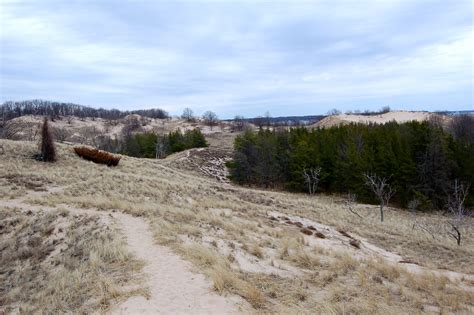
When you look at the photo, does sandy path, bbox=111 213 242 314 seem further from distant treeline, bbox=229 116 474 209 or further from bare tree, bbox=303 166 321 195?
bare tree, bbox=303 166 321 195

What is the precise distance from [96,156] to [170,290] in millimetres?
23197

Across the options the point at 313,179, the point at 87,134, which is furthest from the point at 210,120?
the point at 313,179

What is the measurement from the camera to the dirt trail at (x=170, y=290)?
640 centimetres

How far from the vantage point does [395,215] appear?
31188 millimetres

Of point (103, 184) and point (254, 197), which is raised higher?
point (103, 184)

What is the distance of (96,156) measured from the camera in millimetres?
28266

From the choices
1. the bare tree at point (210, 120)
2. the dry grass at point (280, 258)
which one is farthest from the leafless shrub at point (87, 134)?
the dry grass at point (280, 258)

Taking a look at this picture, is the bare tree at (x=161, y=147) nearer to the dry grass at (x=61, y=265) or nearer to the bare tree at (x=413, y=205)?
the bare tree at (x=413, y=205)

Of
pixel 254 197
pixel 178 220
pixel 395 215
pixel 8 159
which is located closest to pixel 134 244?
pixel 178 220

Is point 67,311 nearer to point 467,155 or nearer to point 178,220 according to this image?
point 178,220

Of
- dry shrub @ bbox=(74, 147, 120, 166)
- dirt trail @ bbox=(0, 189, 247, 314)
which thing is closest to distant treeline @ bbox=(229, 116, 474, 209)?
dry shrub @ bbox=(74, 147, 120, 166)

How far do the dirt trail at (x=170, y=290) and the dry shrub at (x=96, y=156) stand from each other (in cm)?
1940

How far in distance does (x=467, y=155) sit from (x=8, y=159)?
3996 cm

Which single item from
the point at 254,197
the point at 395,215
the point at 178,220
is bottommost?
the point at 395,215
